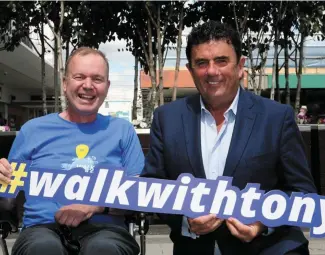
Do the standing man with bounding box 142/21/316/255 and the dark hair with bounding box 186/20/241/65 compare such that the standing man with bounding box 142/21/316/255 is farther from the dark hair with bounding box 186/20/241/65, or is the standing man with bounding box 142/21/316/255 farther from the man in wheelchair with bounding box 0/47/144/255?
the man in wheelchair with bounding box 0/47/144/255

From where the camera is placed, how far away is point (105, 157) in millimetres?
2449

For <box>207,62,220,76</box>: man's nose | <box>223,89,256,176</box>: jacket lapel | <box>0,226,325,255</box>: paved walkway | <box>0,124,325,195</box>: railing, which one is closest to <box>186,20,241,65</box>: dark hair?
<box>207,62,220,76</box>: man's nose

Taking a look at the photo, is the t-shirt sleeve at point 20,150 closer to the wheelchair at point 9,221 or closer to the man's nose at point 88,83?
the wheelchair at point 9,221

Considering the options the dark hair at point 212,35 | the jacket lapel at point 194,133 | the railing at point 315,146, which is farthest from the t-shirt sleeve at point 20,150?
the railing at point 315,146

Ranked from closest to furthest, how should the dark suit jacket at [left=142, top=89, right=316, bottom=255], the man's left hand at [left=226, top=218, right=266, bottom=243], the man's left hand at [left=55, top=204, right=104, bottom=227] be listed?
1. the man's left hand at [left=226, top=218, right=266, bottom=243]
2. the dark suit jacket at [left=142, top=89, right=316, bottom=255]
3. the man's left hand at [left=55, top=204, right=104, bottom=227]

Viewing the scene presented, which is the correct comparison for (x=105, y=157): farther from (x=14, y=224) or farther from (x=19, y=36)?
(x=19, y=36)

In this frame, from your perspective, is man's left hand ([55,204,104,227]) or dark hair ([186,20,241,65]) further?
man's left hand ([55,204,104,227])

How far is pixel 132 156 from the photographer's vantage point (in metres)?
2.52

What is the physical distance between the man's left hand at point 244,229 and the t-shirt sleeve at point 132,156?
741 millimetres

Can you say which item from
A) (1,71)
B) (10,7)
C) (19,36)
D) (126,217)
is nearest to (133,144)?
(126,217)

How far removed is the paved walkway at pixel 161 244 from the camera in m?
4.43

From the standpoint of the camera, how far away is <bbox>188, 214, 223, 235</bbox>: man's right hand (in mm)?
1901

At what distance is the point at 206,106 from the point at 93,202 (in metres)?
0.71

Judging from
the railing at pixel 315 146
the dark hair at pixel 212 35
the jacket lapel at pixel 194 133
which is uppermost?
the dark hair at pixel 212 35
